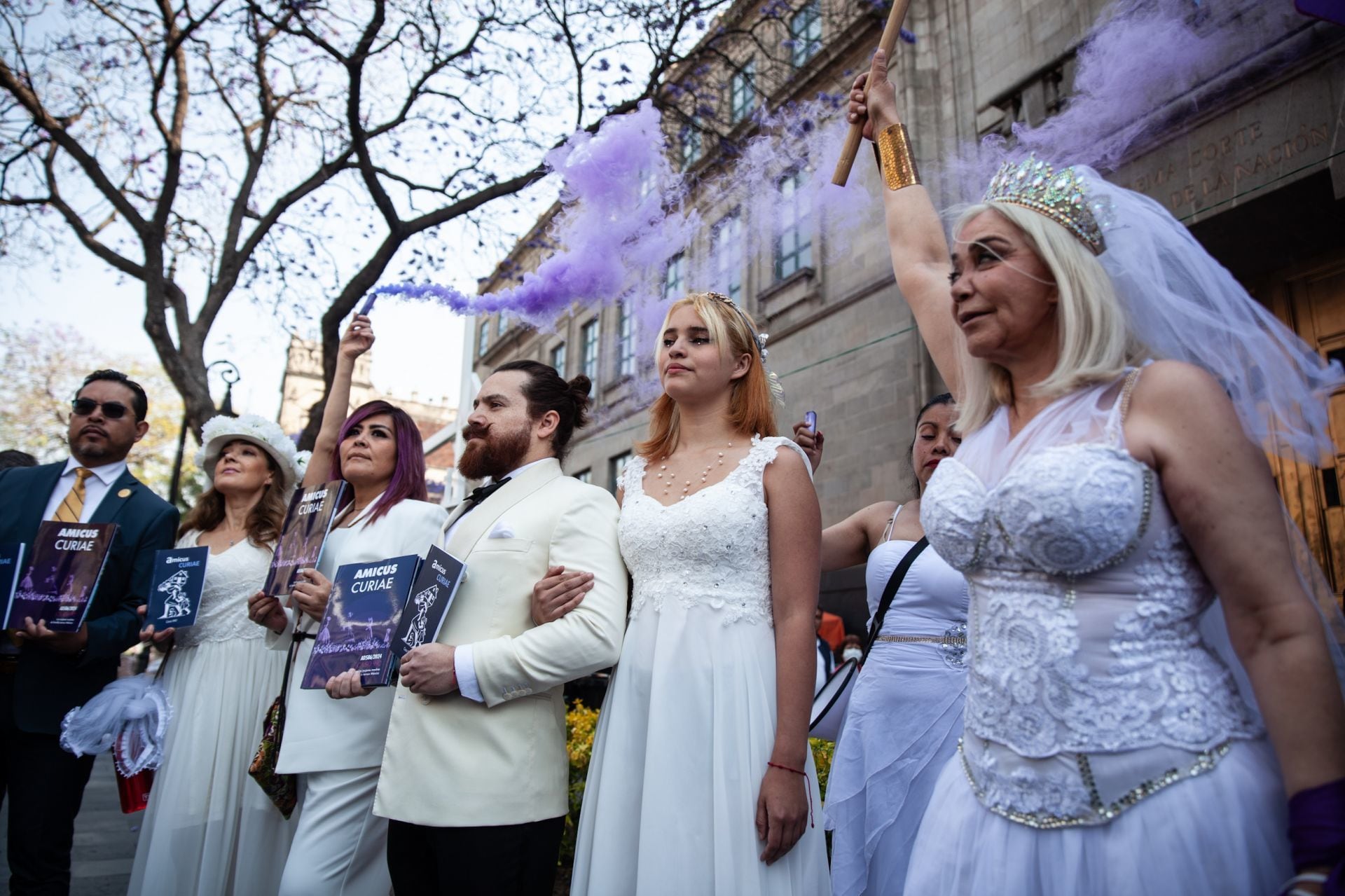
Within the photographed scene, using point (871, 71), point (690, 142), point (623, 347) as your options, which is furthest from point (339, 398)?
point (690, 142)

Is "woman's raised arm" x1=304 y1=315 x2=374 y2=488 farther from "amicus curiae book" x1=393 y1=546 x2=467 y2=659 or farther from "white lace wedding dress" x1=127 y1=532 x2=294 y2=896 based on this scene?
"amicus curiae book" x1=393 y1=546 x2=467 y2=659

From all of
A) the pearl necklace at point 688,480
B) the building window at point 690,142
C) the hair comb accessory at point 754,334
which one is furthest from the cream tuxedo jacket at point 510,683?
the building window at point 690,142

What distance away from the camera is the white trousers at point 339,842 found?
2799 mm

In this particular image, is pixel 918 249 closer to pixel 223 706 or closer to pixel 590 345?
pixel 223 706

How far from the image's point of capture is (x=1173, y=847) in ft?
4.64

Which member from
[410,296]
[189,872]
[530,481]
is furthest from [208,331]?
[530,481]

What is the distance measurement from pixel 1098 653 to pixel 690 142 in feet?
29.2

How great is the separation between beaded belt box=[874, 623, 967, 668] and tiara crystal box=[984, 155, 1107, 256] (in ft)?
6.62

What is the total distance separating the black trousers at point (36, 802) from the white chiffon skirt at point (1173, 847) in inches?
148

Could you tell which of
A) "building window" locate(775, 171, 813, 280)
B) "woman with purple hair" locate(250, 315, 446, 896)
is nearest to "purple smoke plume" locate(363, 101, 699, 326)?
"woman with purple hair" locate(250, 315, 446, 896)

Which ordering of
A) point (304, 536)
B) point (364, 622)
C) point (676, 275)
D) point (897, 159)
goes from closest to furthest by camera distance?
point (897, 159)
point (364, 622)
point (304, 536)
point (676, 275)

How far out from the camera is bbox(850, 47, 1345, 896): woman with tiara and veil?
1402 millimetres

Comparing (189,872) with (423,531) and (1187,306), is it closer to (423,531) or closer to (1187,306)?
(423,531)

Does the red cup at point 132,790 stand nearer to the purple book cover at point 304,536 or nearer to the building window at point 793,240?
the purple book cover at point 304,536
